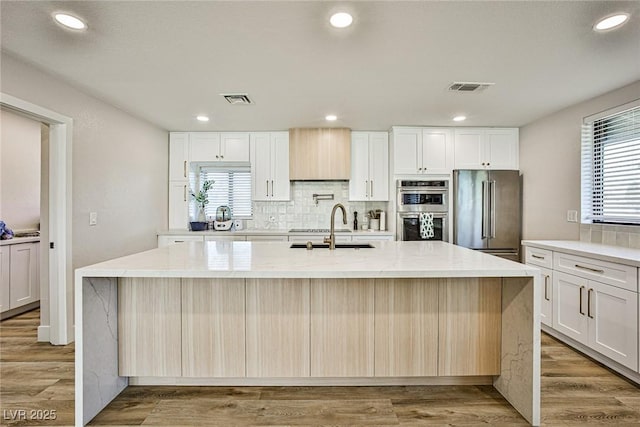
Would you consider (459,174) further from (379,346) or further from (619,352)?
(379,346)

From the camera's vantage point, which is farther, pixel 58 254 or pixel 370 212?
pixel 370 212

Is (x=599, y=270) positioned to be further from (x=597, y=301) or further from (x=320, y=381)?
(x=320, y=381)

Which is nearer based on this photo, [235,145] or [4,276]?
[4,276]

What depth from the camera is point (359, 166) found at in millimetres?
4613

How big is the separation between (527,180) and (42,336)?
18.1 ft

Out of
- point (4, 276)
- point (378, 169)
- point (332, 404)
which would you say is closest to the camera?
point (332, 404)

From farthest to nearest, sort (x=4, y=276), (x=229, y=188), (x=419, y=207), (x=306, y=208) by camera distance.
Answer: (x=229, y=188) < (x=306, y=208) < (x=419, y=207) < (x=4, y=276)

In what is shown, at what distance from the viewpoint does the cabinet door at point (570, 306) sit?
2641 mm

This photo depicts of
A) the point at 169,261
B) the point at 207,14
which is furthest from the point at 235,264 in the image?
the point at 207,14

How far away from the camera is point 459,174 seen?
14.0 ft

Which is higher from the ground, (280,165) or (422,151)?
(422,151)

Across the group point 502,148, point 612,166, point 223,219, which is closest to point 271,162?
point 223,219

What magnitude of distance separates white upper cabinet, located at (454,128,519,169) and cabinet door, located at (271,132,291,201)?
7.54ft

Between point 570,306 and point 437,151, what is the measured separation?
2.32m
